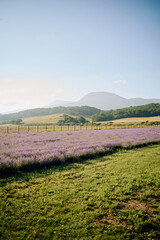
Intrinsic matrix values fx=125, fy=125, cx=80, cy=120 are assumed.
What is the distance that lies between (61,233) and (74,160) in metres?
6.23

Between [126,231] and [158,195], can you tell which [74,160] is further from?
[126,231]

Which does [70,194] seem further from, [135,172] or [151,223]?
[135,172]

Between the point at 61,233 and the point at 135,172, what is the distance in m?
5.10

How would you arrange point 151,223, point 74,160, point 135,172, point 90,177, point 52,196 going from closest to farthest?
1. point 151,223
2. point 52,196
3. point 90,177
4. point 135,172
5. point 74,160

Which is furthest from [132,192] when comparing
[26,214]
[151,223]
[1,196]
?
[1,196]

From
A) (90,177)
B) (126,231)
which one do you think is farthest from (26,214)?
(90,177)

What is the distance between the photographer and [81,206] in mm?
4062

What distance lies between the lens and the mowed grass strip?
10.4 feet

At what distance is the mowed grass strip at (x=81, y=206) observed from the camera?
3.16 m

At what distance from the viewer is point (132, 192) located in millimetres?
4910

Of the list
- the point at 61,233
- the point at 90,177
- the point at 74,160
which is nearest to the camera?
the point at 61,233

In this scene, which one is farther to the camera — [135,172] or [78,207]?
[135,172]

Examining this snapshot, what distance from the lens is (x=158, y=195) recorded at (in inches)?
187

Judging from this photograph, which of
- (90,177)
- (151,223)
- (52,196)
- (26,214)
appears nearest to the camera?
(151,223)
